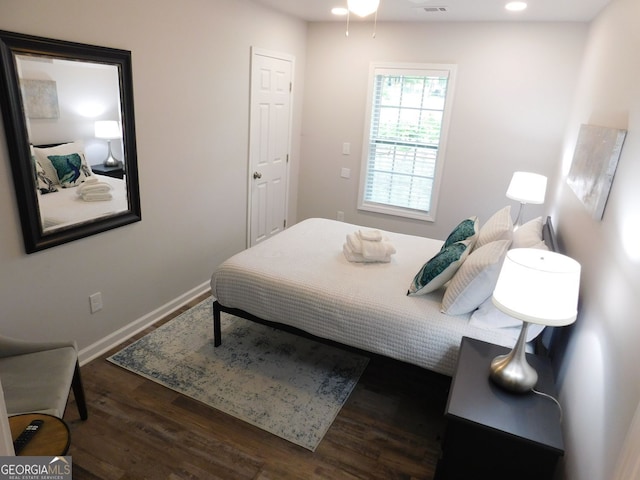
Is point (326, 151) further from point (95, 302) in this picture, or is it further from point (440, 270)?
point (95, 302)

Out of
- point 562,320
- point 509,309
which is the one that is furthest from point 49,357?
point 562,320

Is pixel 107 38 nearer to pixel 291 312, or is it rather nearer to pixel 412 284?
pixel 291 312

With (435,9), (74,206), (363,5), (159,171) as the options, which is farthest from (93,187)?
(435,9)

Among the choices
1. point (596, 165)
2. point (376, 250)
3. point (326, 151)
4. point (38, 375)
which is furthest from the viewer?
point (326, 151)

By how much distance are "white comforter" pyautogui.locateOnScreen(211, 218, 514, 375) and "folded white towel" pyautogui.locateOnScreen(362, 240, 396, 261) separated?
2.6 inches

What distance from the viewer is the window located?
14.4 ft

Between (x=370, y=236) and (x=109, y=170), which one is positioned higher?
(x=109, y=170)

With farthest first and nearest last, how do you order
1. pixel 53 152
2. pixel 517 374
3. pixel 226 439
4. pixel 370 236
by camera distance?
pixel 370 236, pixel 53 152, pixel 226 439, pixel 517 374

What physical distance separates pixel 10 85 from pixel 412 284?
93.3 inches

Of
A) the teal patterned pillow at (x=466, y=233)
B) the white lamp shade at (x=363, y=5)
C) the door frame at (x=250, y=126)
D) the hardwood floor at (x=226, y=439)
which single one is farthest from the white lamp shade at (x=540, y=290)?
the door frame at (x=250, y=126)

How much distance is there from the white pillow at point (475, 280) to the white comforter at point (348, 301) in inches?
3.1

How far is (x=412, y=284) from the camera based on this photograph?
8.50 feet

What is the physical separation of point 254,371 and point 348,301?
829mm

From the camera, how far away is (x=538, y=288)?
153cm
